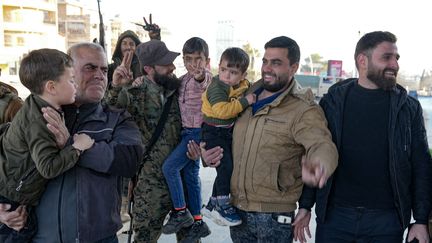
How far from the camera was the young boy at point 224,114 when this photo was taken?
2260 mm

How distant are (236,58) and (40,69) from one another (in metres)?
1.23

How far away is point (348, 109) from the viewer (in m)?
2.14

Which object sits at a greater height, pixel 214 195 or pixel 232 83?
pixel 232 83

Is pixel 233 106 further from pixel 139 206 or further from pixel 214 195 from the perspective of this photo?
pixel 139 206

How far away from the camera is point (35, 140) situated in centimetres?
158

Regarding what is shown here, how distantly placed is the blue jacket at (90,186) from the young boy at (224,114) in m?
0.61

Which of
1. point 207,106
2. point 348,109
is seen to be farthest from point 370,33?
point 207,106

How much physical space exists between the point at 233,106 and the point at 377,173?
0.88 metres

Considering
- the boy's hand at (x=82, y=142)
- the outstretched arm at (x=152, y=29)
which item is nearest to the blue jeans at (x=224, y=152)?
the boy's hand at (x=82, y=142)

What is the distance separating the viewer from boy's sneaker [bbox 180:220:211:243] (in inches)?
116

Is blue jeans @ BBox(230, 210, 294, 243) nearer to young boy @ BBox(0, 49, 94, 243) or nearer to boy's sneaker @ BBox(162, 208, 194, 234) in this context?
boy's sneaker @ BBox(162, 208, 194, 234)

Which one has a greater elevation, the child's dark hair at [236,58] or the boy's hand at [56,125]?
the child's dark hair at [236,58]

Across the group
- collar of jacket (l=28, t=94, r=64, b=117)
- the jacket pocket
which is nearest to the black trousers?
collar of jacket (l=28, t=94, r=64, b=117)

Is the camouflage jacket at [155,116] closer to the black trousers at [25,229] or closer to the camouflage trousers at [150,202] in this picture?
the camouflage trousers at [150,202]
